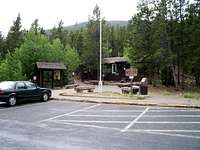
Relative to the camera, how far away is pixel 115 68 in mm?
59844

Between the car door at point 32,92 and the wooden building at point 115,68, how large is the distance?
34109 millimetres

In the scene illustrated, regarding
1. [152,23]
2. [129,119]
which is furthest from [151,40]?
[129,119]

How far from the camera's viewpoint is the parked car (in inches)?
856

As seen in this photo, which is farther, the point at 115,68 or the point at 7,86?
the point at 115,68

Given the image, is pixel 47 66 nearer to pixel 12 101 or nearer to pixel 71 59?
pixel 12 101

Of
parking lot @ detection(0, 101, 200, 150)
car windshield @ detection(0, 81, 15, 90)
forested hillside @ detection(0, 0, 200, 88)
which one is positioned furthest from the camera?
forested hillside @ detection(0, 0, 200, 88)

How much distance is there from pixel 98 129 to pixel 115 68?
46.9 meters

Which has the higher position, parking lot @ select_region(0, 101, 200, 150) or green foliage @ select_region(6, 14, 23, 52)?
green foliage @ select_region(6, 14, 23, 52)

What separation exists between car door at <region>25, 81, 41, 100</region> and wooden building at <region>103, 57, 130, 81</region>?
3411cm

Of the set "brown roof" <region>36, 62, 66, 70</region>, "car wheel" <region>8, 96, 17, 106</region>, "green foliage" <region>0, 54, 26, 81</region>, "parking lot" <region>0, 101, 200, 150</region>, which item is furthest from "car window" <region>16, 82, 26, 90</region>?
"green foliage" <region>0, 54, 26, 81</region>

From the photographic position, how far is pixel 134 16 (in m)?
44.3

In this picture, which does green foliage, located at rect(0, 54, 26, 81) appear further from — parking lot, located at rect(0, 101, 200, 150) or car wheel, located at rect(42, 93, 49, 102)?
parking lot, located at rect(0, 101, 200, 150)

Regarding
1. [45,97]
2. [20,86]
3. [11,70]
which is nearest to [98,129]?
[20,86]

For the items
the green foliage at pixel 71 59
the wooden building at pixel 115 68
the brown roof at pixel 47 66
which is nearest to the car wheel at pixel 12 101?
the brown roof at pixel 47 66
